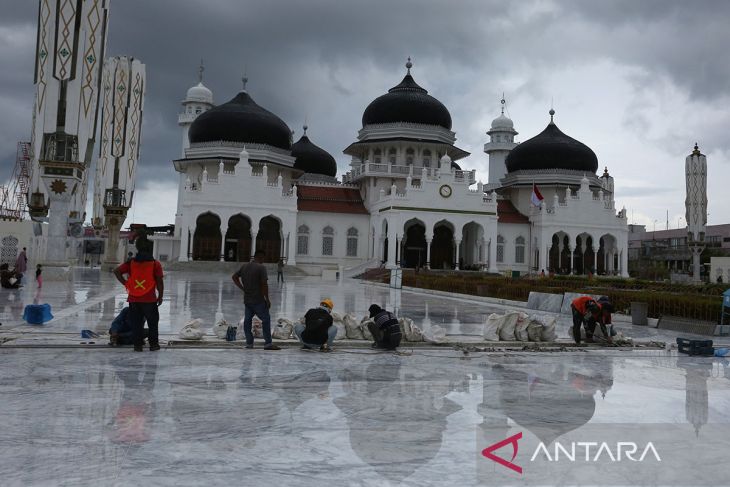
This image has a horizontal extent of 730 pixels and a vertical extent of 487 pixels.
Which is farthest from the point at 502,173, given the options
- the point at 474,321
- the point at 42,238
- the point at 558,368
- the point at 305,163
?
the point at 558,368

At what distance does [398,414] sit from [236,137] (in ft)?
132

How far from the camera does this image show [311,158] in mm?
52531

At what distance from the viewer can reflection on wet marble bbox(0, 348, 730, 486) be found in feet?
11.0

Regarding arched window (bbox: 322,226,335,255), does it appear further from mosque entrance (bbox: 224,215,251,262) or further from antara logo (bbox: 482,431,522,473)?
antara logo (bbox: 482,431,522,473)

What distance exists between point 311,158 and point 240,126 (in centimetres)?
1061

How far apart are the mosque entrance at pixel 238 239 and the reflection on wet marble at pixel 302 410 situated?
33517 mm

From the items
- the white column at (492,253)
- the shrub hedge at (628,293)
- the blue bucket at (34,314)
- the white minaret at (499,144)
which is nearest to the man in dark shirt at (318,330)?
the blue bucket at (34,314)

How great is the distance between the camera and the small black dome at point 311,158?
52312 millimetres

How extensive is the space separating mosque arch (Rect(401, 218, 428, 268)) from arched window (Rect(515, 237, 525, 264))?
6927 mm

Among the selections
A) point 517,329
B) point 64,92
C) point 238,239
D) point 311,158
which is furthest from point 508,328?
point 311,158

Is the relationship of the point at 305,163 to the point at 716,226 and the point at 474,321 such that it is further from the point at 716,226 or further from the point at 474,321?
the point at 716,226

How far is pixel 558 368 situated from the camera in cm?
712

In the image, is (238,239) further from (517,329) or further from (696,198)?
(517,329)

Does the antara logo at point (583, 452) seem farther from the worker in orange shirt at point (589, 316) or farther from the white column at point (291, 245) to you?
the white column at point (291, 245)
